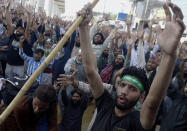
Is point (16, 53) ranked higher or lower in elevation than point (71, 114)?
higher

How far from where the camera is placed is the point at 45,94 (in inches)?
80.8

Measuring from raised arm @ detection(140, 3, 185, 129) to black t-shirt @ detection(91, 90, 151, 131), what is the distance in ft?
0.52

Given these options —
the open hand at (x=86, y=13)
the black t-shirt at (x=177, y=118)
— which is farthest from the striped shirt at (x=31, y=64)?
the open hand at (x=86, y=13)

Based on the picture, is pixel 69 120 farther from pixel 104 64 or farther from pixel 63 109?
pixel 104 64

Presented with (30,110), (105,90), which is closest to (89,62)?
(105,90)

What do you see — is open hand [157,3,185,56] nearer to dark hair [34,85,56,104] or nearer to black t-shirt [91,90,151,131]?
black t-shirt [91,90,151,131]

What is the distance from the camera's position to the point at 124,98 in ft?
4.65

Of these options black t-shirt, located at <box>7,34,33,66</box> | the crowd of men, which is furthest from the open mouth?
black t-shirt, located at <box>7,34,33,66</box>

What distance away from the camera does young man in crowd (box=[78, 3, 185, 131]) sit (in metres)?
1.10

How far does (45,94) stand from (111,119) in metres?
0.89

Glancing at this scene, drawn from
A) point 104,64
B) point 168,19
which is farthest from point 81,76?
point 168,19

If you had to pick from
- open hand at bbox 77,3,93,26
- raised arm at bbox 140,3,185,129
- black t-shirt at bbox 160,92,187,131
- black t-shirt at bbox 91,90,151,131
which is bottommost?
black t-shirt at bbox 160,92,187,131

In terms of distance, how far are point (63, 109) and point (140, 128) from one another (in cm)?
215

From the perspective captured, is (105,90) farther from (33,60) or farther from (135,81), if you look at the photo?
(33,60)
